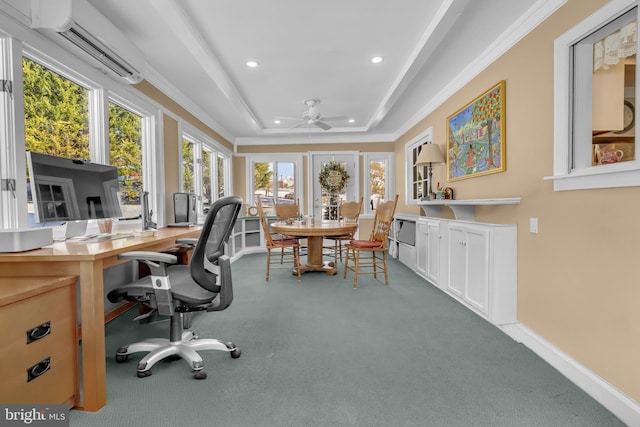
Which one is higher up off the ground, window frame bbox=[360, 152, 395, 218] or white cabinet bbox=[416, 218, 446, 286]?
window frame bbox=[360, 152, 395, 218]

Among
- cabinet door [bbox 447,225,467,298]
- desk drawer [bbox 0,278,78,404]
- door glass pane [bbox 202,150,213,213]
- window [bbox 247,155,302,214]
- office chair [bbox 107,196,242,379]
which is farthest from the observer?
window [bbox 247,155,302,214]

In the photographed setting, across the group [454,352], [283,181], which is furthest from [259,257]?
[454,352]

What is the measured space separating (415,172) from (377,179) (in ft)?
4.33

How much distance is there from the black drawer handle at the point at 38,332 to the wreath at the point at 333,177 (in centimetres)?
557

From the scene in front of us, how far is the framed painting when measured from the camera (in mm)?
2725

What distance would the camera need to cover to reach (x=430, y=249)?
3771mm

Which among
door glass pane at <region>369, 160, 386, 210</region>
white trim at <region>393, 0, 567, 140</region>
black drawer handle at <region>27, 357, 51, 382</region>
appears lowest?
black drawer handle at <region>27, 357, 51, 382</region>

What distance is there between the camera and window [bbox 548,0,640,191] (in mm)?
1655

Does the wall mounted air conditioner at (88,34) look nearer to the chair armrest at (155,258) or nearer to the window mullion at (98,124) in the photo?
the window mullion at (98,124)

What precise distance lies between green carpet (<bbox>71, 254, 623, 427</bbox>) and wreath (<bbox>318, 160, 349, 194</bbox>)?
4050 millimetres

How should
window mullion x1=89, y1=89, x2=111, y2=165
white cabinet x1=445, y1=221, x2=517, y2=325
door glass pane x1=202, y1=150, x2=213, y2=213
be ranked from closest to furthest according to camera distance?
white cabinet x1=445, y1=221, x2=517, y2=325 → window mullion x1=89, y1=89, x2=111, y2=165 → door glass pane x1=202, y1=150, x2=213, y2=213

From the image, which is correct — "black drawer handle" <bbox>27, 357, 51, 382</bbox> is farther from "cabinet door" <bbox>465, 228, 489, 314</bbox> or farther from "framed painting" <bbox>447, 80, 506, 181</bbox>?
"framed painting" <bbox>447, 80, 506, 181</bbox>

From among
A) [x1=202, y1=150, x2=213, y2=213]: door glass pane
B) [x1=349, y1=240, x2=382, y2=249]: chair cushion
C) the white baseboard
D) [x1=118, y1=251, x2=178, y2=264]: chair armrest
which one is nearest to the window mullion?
[x1=118, y1=251, x2=178, y2=264]: chair armrest

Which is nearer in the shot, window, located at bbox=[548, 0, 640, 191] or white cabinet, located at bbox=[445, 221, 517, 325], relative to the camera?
window, located at bbox=[548, 0, 640, 191]
